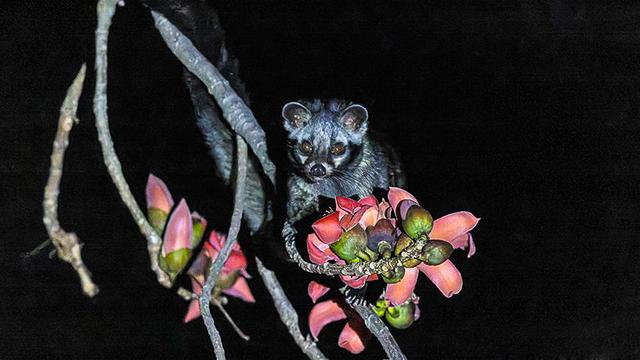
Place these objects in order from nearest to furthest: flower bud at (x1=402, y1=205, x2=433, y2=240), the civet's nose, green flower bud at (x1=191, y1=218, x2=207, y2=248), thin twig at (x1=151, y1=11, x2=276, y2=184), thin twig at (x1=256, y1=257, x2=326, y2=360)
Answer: flower bud at (x1=402, y1=205, x2=433, y2=240) → thin twig at (x1=256, y1=257, x2=326, y2=360) → green flower bud at (x1=191, y1=218, x2=207, y2=248) → thin twig at (x1=151, y1=11, x2=276, y2=184) → the civet's nose

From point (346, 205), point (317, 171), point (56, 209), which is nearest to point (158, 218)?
point (56, 209)

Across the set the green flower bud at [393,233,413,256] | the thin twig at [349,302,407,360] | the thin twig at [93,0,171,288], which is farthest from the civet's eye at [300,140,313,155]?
the green flower bud at [393,233,413,256]

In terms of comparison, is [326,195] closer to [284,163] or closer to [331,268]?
[284,163]

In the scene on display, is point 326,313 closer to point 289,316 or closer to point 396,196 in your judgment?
point 289,316

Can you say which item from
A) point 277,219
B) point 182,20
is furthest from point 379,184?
point 182,20

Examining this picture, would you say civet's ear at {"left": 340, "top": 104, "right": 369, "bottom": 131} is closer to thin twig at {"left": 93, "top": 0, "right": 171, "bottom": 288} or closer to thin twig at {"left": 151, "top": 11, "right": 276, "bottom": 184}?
thin twig at {"left": 151, "top": 11, "right": 276, "bottom": 184}

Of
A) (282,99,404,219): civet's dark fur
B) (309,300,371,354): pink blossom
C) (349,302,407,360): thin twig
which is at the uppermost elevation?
(349,302,407,360): thin twig
